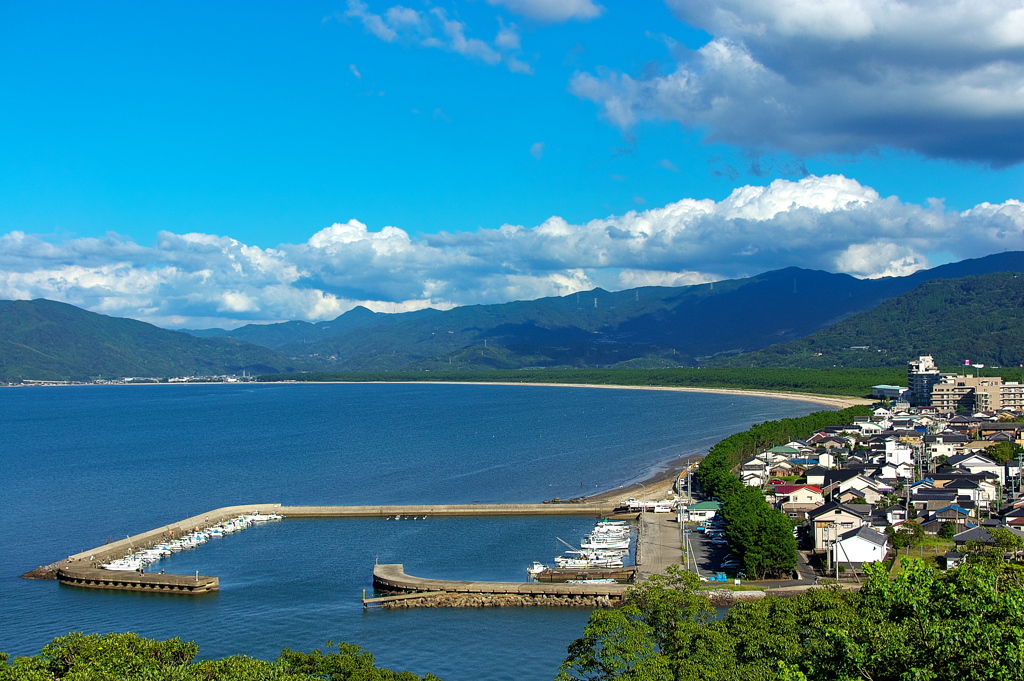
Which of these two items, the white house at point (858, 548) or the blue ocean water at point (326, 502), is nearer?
the blue ocean water at point (326, 502)

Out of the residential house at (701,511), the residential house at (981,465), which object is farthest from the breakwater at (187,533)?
the residential house at (981,465)

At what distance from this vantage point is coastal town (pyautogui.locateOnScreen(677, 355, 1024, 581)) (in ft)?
119

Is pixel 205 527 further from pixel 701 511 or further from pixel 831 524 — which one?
pixel 831 524

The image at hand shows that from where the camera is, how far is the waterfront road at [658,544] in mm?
37281

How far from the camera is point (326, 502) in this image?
186 feet

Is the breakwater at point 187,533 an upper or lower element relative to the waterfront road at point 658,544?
lower

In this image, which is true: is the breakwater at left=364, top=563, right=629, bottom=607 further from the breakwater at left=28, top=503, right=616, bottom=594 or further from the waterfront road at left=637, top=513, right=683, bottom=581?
the breakwater at left=28, top=503, right=616, bottom=594

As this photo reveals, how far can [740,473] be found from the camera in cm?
5881

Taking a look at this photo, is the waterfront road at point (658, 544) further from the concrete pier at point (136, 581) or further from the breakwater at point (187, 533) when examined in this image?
the concrete pier at point (136, 581)

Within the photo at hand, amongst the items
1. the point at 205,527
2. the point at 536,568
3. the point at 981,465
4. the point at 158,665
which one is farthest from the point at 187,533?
the point at 981,465

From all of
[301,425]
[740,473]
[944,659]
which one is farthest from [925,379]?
[944,659]

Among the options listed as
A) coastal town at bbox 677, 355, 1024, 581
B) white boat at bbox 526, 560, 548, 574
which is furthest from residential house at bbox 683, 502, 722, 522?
white boat at bbox 526, 560, 548, 574

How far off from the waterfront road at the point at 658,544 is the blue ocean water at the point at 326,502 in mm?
3893

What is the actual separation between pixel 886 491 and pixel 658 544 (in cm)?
1625
